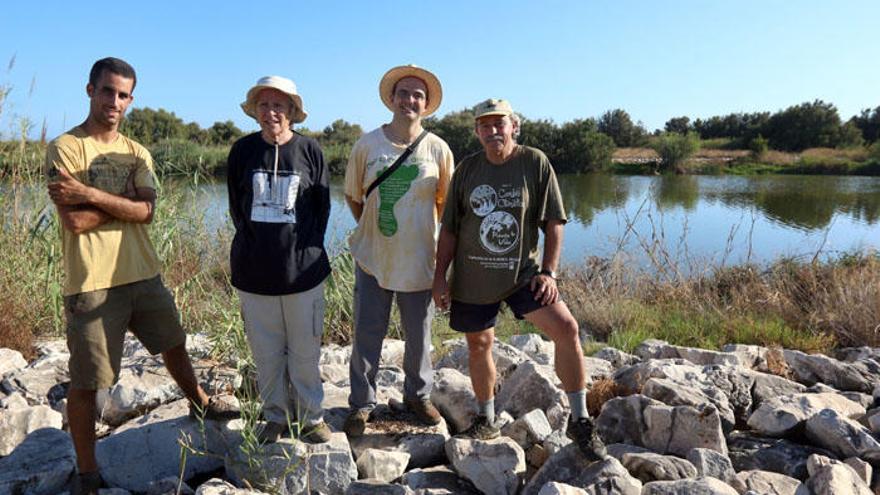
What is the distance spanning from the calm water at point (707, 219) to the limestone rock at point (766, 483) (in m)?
3.78

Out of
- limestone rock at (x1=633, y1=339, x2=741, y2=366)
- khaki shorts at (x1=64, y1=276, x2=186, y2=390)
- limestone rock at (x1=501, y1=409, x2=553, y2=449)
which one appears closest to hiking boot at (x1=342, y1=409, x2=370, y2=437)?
limestone rock at (x1=501, y1=409, x2=553, y2=449)

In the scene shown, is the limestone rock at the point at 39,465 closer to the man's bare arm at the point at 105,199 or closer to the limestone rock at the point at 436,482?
the man's bare arm at the point at 105,199

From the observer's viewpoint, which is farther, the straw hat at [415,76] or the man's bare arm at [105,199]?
the straw hat at [415,76]

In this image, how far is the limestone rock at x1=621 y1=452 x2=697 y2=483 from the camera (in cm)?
260

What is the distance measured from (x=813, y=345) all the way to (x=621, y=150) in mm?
33518

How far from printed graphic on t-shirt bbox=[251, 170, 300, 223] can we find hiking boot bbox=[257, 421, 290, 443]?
95 cm

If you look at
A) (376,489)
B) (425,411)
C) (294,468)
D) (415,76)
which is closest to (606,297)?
(425,411)

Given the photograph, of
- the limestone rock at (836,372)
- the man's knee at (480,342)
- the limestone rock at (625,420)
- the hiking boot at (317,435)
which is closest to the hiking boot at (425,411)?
the man's knee at (480,342)

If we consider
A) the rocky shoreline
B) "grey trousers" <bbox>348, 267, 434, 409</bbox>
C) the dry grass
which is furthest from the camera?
the dry grass

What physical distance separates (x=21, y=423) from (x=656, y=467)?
3.05 m

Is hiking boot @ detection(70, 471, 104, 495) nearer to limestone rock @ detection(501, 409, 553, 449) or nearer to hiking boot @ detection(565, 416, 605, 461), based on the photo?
limestone rock @ detection(501, 409, 553, 449)

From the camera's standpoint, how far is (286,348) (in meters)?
2.81

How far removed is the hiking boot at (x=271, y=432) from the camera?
2.75m

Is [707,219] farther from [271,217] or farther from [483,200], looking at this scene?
[271,217]
